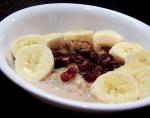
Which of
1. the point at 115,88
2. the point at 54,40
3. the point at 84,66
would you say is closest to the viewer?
the point at 115,88

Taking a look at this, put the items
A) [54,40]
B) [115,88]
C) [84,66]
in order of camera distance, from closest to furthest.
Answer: [115,88], [84,66], [54,40]

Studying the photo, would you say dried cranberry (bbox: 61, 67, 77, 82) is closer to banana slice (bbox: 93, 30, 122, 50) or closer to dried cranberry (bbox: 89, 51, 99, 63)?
dried cranberry (bbox: 89, 51, 99, 63)

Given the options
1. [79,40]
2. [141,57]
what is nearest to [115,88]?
[141,57]

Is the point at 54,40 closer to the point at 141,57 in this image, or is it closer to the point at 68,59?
the point at 68,59

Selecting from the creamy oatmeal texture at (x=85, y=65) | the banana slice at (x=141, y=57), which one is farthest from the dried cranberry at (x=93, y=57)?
the banana slice at (x=141, y=57)

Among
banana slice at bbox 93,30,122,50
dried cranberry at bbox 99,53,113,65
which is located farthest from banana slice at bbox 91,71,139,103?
banana slice at bbox 93,30,122,50

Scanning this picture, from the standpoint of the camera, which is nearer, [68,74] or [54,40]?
[68,74]
